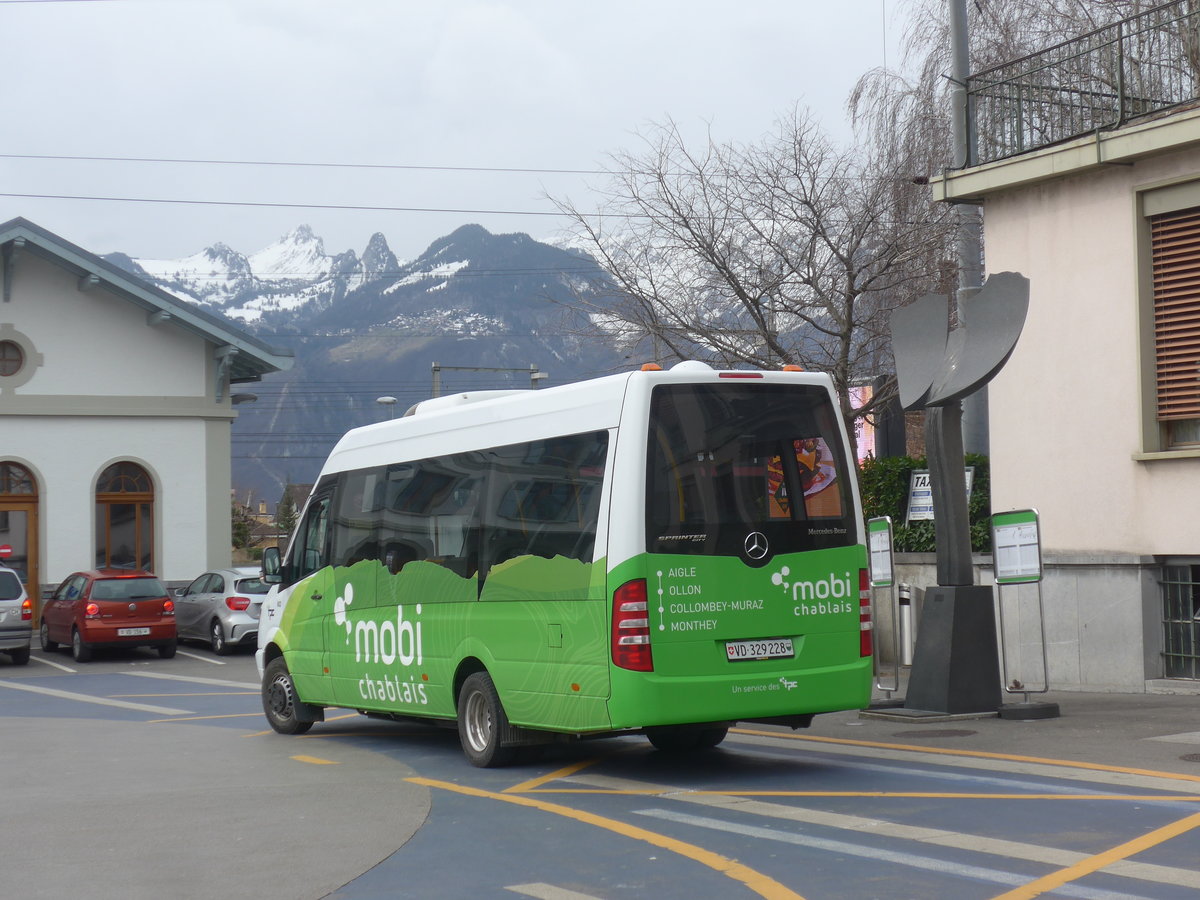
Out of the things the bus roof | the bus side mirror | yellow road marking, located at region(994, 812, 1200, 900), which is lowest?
yellow road marking, located at region(994, 812, 1200, 900)

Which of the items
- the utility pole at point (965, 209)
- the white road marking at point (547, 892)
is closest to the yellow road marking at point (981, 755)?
the utility pole at point (965, 209)

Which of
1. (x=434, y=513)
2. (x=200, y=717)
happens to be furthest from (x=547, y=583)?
(x=200, y=717)

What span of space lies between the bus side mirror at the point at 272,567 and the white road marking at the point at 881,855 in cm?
640

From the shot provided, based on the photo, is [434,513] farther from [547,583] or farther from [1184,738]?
[1184,738]

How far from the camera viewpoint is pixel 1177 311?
48.0 feet

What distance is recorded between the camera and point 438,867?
743cm

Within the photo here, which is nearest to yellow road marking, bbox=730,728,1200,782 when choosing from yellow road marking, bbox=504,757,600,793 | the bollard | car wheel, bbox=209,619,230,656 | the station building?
yellow road marking, bbox=504,757,600,793

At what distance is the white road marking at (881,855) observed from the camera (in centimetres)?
634

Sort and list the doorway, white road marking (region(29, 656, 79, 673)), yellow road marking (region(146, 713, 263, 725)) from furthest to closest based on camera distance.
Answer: the doorway
white road marking (region(29, 656, 79, 673))
yellow road marking (region(146, 713, 263, 725))

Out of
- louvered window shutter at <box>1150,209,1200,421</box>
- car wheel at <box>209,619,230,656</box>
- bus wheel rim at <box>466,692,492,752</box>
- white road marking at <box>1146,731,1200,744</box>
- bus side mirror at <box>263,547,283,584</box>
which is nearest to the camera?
white road marking at <box>1146,731,1200,744</box>

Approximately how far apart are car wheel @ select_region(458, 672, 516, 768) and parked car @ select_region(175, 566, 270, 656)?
16.2 meters

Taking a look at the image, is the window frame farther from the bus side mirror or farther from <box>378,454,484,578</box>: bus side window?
the bus side mirror

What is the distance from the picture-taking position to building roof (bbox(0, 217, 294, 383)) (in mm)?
30219

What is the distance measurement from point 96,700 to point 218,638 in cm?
821
